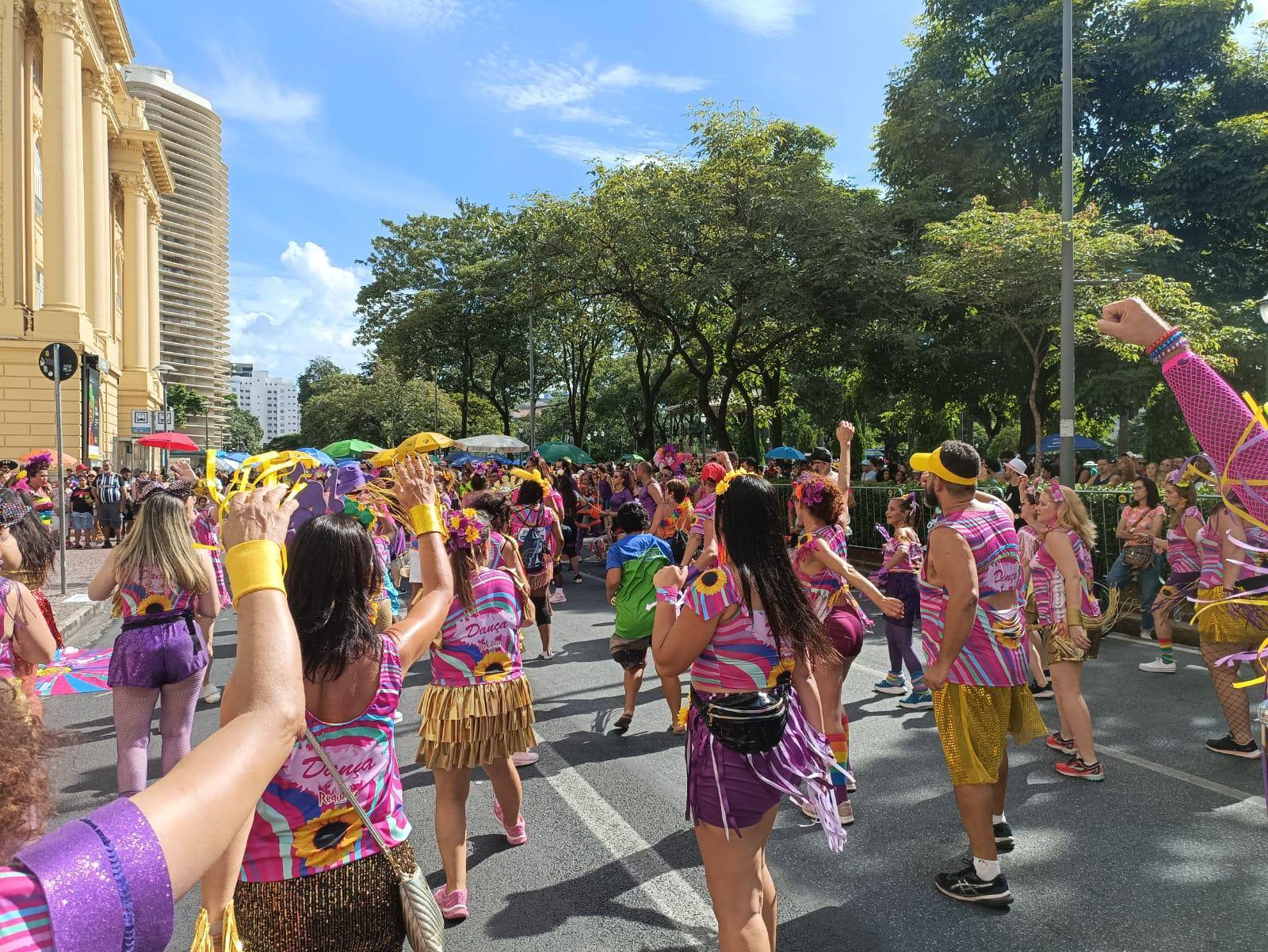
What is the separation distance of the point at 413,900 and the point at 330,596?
2.81 ft

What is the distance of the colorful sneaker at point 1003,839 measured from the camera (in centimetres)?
421

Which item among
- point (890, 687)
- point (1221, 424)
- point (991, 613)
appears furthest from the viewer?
point (890, 687)

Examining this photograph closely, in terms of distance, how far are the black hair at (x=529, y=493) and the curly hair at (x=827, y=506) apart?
4234mm

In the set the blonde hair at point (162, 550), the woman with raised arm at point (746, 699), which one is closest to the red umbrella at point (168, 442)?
the blonde hair at point (162, 550)

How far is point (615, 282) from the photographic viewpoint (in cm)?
2166

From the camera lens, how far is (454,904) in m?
3.68

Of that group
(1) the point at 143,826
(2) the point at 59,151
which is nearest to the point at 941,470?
(1) the point at 143,826

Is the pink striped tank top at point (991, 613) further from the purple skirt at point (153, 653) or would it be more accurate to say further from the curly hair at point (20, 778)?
the purple skirt at point (153, 653)

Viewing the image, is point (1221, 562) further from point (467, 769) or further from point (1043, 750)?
point (467, 769)

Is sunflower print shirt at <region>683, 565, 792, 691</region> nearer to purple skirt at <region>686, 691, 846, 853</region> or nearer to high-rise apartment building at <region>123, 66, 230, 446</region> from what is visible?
purple skirt at <region>686, 691, 846, 853</region>

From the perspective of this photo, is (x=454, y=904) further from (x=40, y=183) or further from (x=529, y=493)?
(x=40, y=183)

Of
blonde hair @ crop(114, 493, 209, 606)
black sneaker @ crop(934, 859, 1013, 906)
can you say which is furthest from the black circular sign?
black sneaker @ crop(934, 859, 1013, 906)

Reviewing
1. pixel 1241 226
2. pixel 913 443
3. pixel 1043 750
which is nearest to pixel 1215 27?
pixel 1241 226

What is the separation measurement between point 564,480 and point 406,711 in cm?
898
